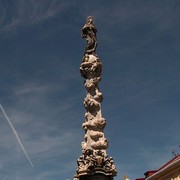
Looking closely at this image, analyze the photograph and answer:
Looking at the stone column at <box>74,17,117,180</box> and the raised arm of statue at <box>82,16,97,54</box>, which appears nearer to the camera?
the stone column at <box>74,17,117,180</box>

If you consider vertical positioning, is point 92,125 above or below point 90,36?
below

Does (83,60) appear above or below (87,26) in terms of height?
below

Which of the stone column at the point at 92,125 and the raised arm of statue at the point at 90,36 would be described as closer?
the stone column at the point at 92,125

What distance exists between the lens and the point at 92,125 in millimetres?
15531

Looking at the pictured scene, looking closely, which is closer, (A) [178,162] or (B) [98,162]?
(B) [98,162]

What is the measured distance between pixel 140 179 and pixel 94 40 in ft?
107

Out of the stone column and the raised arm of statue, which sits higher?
the raised arm of statue

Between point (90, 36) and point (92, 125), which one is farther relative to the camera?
point (90, 36)

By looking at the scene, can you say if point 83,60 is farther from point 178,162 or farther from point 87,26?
point 178,162

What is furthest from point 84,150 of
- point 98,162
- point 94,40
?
point 94,40

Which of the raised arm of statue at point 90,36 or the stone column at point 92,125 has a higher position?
the raised arm of statue at point 90,36

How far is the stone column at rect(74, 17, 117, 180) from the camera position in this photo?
14172mm

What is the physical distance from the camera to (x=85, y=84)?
16.5 metres

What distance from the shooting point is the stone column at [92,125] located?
14172mm
